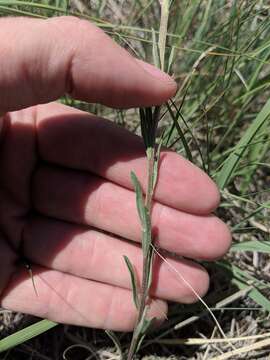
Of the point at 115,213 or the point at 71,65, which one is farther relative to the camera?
the point at 115,213

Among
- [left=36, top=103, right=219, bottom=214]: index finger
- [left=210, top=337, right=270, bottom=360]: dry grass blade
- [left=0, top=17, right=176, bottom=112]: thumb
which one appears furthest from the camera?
[left=210, top=337, right=270, bottom=360]: dry grass blade

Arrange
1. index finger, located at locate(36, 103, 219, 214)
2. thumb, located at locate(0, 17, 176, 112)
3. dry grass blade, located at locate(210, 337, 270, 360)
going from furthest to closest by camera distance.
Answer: dry grass blade, located at locate(210, 337, 270, 360), index finger, located at locate(36, 103, 219, 214), thumb, located at locate(0, 17, 176, 112)

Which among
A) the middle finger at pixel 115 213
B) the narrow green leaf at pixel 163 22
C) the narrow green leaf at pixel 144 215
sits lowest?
the middle finger at pixel 115 213

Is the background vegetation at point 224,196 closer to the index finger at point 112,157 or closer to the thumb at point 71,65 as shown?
the index finger at point 112,157

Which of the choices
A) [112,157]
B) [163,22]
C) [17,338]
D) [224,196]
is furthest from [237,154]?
[17,338]

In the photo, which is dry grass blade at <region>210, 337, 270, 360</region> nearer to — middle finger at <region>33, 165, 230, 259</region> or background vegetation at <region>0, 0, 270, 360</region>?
background vegetation at <region>0, 0, 270, 360</region>

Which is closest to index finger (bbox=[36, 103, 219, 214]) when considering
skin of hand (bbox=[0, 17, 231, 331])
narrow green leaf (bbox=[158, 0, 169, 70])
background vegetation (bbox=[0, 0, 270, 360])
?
skin of hand (bbox=[0, 17, 231, 331])

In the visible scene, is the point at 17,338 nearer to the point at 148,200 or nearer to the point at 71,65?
the point at 148,200

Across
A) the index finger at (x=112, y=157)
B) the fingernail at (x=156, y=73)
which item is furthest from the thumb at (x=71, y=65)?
the index finger at (x=112, y=157)

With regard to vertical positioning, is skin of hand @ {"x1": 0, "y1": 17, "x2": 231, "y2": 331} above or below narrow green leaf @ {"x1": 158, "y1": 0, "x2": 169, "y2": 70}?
below
